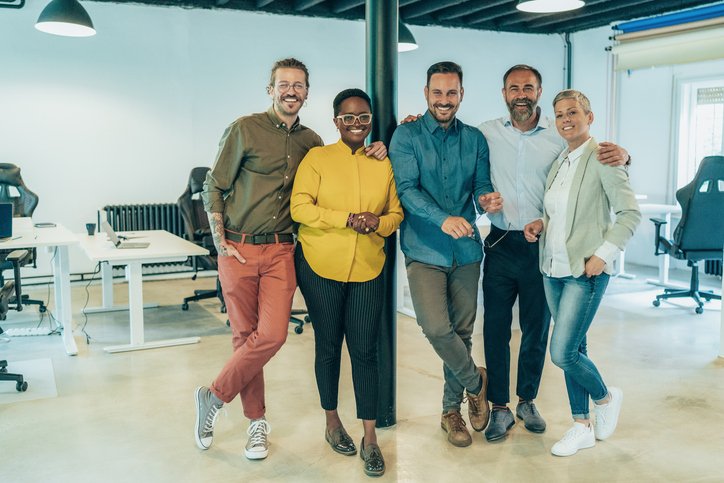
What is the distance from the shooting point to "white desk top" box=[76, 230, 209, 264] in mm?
4242

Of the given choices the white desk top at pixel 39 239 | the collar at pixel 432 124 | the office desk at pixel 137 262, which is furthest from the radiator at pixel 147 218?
the collar at pixel 432 124

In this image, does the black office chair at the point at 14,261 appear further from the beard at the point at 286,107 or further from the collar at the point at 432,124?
the collar at the point at 432,124

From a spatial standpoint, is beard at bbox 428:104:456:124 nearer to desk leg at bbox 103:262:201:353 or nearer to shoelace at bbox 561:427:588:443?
shoelace at bbox 561:427:588:443

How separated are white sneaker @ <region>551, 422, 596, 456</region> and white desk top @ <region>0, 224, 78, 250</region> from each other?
315 cm

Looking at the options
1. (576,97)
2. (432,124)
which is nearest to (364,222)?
(432,124)

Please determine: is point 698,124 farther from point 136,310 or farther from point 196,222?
point 136,310

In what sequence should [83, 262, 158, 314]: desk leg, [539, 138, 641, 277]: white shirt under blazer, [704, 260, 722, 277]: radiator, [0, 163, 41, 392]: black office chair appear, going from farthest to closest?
1. [704, 260, 722, 277]: radiator
2. [83, 262, 158, 314]: desk leg
3. [0, 163, 41, 392]: black office chair
4. [539, 138, 641, 277]: white shirt under blazer

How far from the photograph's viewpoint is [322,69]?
7484 mm

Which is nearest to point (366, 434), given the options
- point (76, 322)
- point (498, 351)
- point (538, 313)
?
point (498, 351)

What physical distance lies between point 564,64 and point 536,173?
6884 millimetres

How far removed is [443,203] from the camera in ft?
8.55

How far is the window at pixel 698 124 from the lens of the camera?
7.02 m

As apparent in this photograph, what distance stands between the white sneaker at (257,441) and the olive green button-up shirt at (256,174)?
85 cm

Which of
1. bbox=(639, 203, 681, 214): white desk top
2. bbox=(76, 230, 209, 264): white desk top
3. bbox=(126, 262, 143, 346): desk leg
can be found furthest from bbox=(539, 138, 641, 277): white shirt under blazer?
bbox=(639, 203, 681, 214): white desk top
